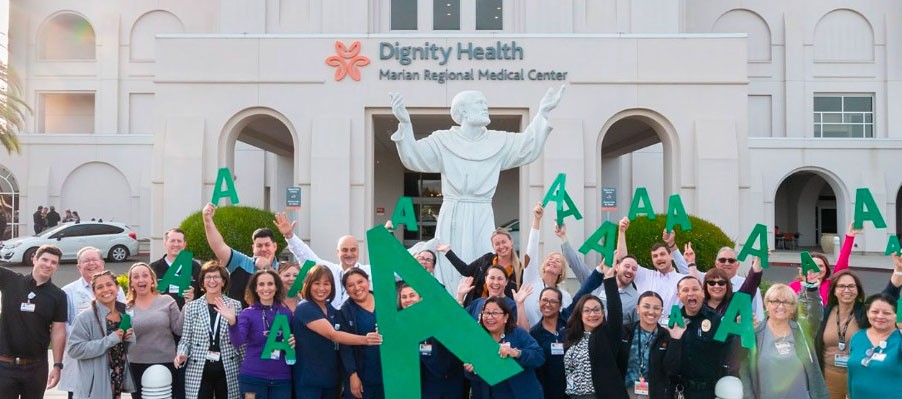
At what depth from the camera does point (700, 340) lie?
4852 mm

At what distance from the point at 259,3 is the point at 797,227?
1065 inches

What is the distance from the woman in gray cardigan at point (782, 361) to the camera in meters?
4.75

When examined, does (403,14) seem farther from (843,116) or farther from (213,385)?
(843,116)

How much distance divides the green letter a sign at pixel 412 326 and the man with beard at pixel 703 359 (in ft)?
4.01

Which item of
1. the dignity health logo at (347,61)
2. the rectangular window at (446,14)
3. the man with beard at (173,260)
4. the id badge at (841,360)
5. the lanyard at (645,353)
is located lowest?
the id badge at (841,360)

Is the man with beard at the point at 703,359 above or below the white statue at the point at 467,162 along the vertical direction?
below

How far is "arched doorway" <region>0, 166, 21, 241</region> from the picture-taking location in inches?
1198

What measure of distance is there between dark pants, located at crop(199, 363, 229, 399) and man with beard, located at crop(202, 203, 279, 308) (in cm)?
79

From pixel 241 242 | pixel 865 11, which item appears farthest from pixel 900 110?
pixel 241 242

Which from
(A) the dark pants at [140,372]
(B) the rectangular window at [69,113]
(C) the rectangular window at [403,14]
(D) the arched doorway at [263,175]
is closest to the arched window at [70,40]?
(B) the rectangular window at [69,113]

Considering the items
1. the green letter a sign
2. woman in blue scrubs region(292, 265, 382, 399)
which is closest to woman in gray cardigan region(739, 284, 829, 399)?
the green letter a sign

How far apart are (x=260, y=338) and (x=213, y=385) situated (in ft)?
2.34

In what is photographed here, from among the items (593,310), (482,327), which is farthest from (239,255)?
(593,310)

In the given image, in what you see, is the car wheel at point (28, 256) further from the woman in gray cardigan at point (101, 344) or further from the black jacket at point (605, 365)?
the black jacket at point (605, 365)
